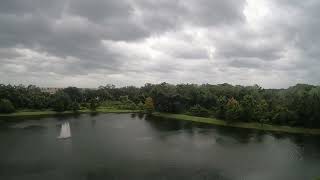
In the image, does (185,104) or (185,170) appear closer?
(185,170)

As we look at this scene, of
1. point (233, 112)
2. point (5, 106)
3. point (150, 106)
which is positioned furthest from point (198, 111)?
point (5, 106)

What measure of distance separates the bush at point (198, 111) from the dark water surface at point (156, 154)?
14872 mm

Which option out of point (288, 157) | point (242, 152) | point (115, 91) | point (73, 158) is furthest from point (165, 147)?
point (115, 91)

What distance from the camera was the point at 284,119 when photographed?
173 ft

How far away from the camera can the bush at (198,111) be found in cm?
6762

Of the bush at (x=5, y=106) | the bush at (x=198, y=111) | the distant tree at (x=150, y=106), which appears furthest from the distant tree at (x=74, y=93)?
the bush at (x=198, y=111)

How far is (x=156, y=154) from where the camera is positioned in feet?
110

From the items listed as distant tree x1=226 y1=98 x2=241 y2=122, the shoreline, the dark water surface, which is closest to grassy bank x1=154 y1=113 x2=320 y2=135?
the shoreline

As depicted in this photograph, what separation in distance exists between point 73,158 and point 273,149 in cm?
2353

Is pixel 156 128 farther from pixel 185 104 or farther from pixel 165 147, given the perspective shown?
pixel 185 104

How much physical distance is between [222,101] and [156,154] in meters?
32.4

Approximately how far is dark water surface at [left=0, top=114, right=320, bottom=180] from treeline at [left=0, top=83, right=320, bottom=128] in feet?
17.9

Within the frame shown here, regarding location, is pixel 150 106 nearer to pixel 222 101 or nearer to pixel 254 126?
pixel 222 101

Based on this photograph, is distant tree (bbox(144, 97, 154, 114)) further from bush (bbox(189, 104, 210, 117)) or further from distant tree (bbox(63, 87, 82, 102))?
distant tree (bbox(63, 87, 82, 102))
